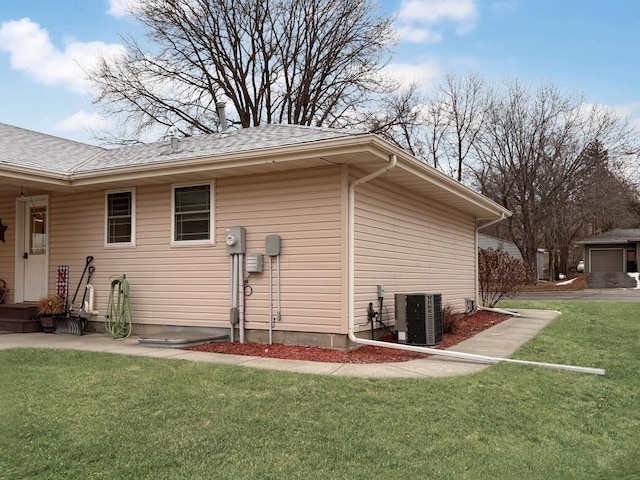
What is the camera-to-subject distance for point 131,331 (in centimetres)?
904

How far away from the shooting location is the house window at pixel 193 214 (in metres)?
8.47

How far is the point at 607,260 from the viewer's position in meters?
35.8

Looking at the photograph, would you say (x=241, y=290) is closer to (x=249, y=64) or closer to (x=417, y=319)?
(x=417, y=319)

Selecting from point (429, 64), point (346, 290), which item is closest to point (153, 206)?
point (346, 290)

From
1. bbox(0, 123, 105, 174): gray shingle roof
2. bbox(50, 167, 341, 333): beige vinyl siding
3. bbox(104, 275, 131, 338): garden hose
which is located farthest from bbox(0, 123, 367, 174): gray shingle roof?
bbox(104, 275, 131, 338): garden hose

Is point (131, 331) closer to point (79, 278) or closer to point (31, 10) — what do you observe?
point (79, 278)

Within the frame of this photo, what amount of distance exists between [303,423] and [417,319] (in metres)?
4.11

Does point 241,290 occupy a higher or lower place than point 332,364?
higher

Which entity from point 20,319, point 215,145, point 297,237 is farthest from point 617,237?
point 20,319

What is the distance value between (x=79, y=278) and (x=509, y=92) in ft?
85.2

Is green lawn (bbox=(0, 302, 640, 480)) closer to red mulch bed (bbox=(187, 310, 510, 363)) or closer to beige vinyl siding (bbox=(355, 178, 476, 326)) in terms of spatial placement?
red mulch bed (bbox=(187, 310, 510, 363))

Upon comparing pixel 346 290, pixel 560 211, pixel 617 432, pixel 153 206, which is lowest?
pixel 617 432

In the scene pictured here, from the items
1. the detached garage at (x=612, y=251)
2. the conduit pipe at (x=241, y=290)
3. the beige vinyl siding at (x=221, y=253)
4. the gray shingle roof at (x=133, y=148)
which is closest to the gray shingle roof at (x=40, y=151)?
the gray shingle roof at (x=133, y=148)

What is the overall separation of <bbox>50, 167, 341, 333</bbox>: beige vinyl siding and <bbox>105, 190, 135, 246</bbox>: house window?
0.15 m
